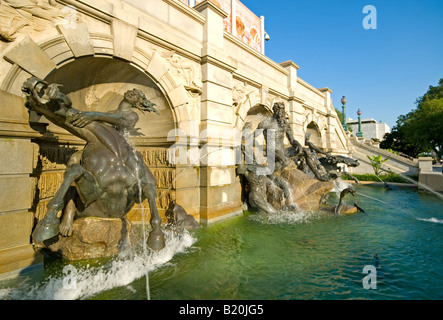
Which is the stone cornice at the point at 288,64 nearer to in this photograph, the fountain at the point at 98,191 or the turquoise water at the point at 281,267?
the turquoise water at the point at 281,267

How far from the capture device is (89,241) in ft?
11.8

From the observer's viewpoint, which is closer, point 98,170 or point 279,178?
point 98,170

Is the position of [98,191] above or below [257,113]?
below

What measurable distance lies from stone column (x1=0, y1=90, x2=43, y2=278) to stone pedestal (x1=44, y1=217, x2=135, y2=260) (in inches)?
12.1

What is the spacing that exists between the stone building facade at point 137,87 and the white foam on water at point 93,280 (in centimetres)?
69

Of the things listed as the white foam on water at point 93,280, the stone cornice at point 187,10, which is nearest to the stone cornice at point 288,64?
the stone cornice at point 187,10

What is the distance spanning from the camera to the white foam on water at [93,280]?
8.69ft

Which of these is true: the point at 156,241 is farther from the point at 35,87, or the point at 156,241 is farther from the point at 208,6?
the point at 208,6

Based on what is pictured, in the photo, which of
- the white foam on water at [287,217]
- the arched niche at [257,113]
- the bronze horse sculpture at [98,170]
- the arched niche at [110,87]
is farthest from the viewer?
the arched niche at [257,113]

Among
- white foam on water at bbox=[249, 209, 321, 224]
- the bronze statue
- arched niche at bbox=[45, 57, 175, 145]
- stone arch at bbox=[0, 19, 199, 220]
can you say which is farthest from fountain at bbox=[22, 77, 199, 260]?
the bronze statue

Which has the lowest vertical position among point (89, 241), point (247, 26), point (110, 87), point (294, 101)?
point (89, 241)

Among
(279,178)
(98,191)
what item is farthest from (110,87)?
(279,178)

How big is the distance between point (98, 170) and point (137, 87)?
9.99 ft
